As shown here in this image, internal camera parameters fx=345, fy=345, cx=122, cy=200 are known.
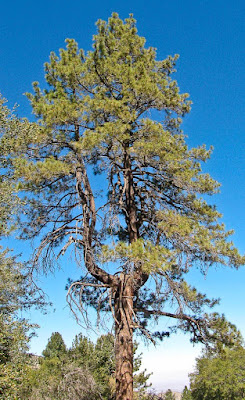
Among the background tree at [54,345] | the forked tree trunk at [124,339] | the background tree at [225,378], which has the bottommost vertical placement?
the forked tree trunk at [124,339]

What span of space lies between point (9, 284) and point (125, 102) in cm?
544

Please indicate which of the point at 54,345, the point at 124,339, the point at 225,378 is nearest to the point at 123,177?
the point at 124,339

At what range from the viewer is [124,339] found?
7.61m

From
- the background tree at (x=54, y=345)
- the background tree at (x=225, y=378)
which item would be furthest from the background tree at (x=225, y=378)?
the background tree at (x=54, y=345)

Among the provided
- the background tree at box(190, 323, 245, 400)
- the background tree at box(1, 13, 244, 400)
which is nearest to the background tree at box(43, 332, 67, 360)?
the background tree at box(190, 323, 245, 400)

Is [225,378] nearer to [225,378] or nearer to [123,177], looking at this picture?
[225,378]

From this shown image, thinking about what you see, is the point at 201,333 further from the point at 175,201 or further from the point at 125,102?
the point at 125,102

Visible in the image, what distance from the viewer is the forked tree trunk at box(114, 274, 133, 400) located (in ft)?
23.9

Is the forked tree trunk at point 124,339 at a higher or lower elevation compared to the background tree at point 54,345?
lower

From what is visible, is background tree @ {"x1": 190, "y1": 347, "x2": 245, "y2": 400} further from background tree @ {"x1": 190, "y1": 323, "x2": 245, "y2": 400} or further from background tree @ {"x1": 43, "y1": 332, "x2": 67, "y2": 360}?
background tree @ {"x1": 43, "y1": 332, "x2": 67, "y2": 360}

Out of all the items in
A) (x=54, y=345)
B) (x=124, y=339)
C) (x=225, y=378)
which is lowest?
(x=124, y=339)

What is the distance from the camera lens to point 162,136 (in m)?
8.64

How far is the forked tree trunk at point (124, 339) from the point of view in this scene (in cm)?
728

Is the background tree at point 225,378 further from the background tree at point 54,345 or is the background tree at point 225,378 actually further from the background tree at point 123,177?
the background tree at point 54,345
